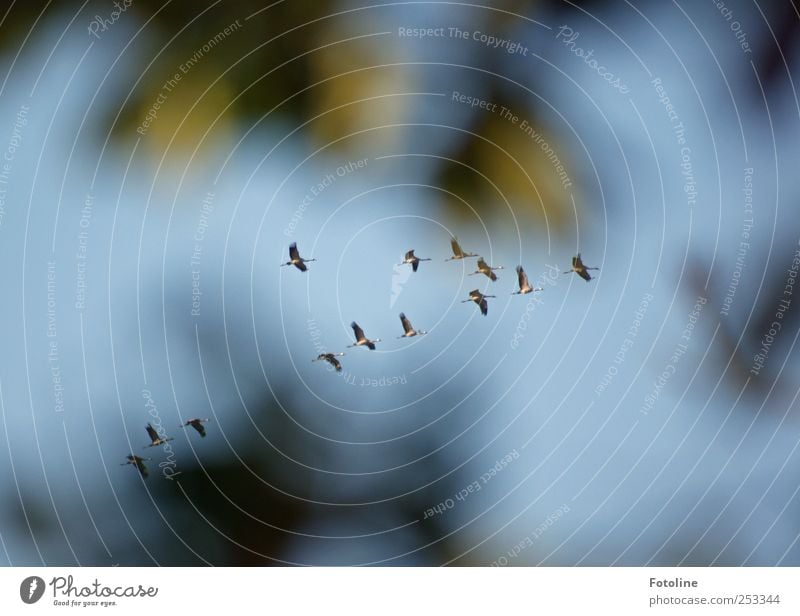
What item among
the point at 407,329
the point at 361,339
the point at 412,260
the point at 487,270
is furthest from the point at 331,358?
the point at 487,270

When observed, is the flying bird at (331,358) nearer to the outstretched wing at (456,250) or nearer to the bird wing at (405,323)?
the bird wing at (405,323)

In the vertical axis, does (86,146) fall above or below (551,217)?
above

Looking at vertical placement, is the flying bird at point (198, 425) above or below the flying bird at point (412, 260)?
below

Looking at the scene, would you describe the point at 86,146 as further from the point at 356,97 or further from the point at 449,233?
the point at 449,233

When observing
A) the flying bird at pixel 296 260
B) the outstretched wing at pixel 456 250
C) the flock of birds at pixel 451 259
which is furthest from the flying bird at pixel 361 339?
the outstretched wing at pixel 456 250

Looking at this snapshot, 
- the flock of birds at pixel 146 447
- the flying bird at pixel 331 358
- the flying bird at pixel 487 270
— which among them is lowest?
the flock of birds at pixel 146 447

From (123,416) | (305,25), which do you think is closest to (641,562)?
(123,416)
